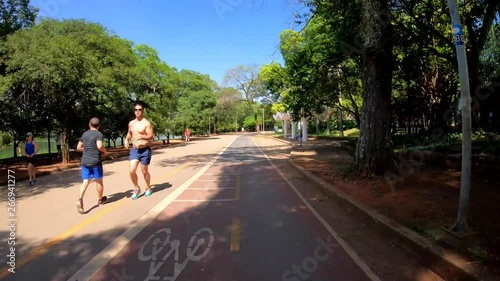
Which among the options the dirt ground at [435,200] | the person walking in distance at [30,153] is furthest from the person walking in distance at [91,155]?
the dirt ground at [435,200]

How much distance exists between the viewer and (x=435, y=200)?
6.80 meters

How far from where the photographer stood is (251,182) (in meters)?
10.9

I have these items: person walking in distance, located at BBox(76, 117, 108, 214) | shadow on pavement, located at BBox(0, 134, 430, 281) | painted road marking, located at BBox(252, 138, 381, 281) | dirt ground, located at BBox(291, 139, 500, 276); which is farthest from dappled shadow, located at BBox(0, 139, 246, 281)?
dirt ground, located at BBox(291, 139, 500, 276)

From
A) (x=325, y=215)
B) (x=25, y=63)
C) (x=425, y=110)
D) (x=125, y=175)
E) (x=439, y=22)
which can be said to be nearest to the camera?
(x=325, y=215)

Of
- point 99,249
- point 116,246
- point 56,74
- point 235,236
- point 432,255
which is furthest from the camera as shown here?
point 56,74

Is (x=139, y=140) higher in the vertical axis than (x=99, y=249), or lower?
higher

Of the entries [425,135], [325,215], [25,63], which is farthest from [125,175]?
[425,135]

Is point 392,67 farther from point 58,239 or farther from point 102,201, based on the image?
point 58,239

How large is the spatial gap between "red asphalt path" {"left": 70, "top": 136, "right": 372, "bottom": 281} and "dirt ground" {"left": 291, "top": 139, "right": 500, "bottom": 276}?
1.32 m

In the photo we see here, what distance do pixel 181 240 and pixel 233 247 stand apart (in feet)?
2.71

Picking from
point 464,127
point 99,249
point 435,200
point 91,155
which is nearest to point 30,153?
point 91,155

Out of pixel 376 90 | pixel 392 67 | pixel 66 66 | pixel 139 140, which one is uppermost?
pixel 66 66

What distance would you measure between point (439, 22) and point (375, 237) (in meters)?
14.6

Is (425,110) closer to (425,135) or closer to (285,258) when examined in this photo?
(425,135)
